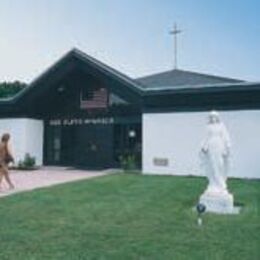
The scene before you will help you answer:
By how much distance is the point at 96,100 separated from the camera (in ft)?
86.7

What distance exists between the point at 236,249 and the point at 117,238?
2.09 m

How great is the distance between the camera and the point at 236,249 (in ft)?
28.5

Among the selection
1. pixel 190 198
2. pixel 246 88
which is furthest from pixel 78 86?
pixel 190 198

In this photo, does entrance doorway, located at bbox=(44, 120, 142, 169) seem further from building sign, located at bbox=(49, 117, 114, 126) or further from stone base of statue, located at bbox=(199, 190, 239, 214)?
stone base of statue, located at bbox=(199, 190, 239, 214)

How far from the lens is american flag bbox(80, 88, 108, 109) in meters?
26.0

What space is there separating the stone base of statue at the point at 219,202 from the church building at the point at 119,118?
872 cm

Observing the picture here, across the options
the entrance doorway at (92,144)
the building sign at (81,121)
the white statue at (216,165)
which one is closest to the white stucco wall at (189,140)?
the entrance doorway at (92,144)

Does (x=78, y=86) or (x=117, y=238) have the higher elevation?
(x=78, y=86)

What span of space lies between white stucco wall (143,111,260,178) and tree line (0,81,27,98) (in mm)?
26522

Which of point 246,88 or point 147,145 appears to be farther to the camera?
point 147,145

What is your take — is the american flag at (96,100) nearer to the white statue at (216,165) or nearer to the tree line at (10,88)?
the white statue at (216,165)

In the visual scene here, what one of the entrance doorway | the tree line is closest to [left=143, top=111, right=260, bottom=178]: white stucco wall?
the entrance doorway

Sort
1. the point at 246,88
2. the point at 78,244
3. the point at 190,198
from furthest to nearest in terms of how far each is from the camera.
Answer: the point at 246,88, the point at 190,198, the point at 78,244

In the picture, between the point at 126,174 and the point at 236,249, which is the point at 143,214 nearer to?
the point at 236,249
